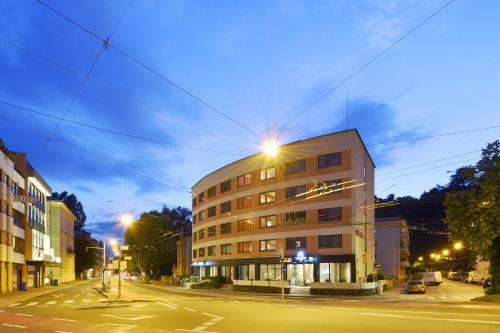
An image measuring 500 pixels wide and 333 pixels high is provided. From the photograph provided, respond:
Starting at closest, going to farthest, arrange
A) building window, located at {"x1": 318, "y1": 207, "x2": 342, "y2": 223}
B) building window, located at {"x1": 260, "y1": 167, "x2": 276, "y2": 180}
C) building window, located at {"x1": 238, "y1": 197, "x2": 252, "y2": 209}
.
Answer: building window, located at {"x1": 318, "y1": 207, "x2": 342, "y2": 223} → building window, located at {"x1": 260, "y1": 167, "x2": 276, "y2": 180} → building window, located at {"x1": 238, "y1": 197, "x2": 252, "y2": 209}

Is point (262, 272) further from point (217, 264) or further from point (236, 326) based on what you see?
point (236, 326)

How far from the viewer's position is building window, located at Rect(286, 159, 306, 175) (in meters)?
54.9

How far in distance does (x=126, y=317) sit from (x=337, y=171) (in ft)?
110

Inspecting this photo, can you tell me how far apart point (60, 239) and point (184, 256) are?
22.4m

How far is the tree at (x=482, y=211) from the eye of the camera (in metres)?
32.2

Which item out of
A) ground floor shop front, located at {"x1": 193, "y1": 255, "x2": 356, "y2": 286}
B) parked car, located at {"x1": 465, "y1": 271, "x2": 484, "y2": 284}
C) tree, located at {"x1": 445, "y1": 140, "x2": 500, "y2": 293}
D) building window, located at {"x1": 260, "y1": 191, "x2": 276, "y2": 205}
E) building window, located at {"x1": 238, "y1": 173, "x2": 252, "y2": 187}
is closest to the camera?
tree, located at {"x1": 445, "y1": 140, "x2": 500, "y2": 293}

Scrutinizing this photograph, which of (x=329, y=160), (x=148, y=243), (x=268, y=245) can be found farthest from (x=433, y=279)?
(x=148, y=243)

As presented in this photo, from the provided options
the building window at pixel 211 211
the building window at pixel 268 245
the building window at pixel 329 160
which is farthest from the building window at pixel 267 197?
the building window at pixel 211 211

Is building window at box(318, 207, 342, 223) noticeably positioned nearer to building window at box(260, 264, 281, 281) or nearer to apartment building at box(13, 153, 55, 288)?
building window at box(260, 264, 281, 281)

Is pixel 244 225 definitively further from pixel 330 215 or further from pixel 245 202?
pixel 330 215

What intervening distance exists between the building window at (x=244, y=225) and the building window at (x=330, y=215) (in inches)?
494

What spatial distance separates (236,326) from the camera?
16859mm

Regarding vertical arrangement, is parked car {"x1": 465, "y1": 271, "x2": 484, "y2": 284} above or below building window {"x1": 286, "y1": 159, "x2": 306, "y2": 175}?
below

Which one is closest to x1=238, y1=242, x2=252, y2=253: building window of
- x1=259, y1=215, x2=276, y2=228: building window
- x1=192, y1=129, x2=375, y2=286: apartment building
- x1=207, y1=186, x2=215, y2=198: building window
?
x1=192, y1=129, x2=375, y2=286: apartment building
